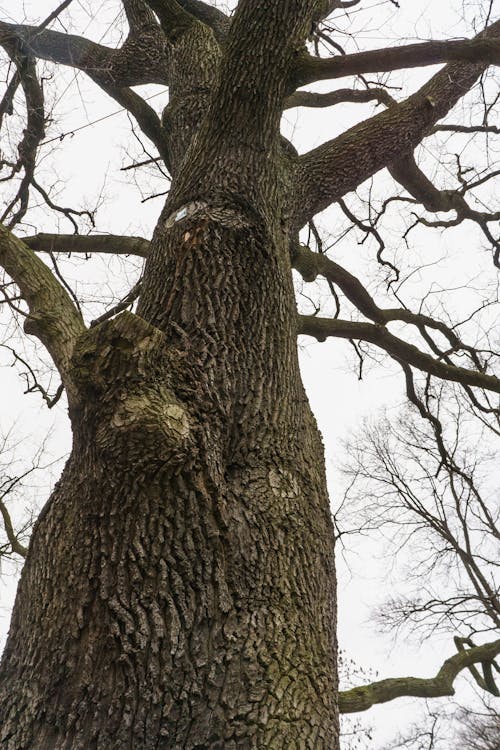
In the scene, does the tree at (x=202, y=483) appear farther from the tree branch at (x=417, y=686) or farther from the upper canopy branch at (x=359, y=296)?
the tree branch at (x=417, y=686)

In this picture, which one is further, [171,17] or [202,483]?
[171,17]

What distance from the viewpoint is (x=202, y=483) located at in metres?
1.47

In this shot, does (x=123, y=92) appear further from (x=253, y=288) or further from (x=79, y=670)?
(x=79, y=670)

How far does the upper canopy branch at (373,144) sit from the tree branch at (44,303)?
1468 millimetres

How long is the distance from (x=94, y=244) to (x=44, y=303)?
211 centimetres

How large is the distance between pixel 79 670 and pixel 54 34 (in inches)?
146

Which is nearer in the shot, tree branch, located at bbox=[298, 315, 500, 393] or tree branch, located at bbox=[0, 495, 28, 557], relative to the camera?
tree branch, located at bbox=[298, 315, 500, 393]

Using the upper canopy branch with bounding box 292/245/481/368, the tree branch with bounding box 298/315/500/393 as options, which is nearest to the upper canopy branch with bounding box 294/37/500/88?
the upper canopy branch with bounding box 292/245/481/368

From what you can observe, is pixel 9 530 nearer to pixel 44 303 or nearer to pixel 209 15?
pixel 44 303

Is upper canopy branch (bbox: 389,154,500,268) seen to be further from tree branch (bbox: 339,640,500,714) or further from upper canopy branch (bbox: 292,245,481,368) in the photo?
tree branch (bbox: 339,640,500,714)

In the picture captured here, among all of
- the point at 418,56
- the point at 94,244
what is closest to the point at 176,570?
the point at 418,56

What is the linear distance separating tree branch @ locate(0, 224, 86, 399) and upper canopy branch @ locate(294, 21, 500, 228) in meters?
1.47

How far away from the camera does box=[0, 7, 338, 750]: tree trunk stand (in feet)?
3.94

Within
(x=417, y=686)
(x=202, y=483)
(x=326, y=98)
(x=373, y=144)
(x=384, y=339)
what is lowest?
(x=417, y=686)
